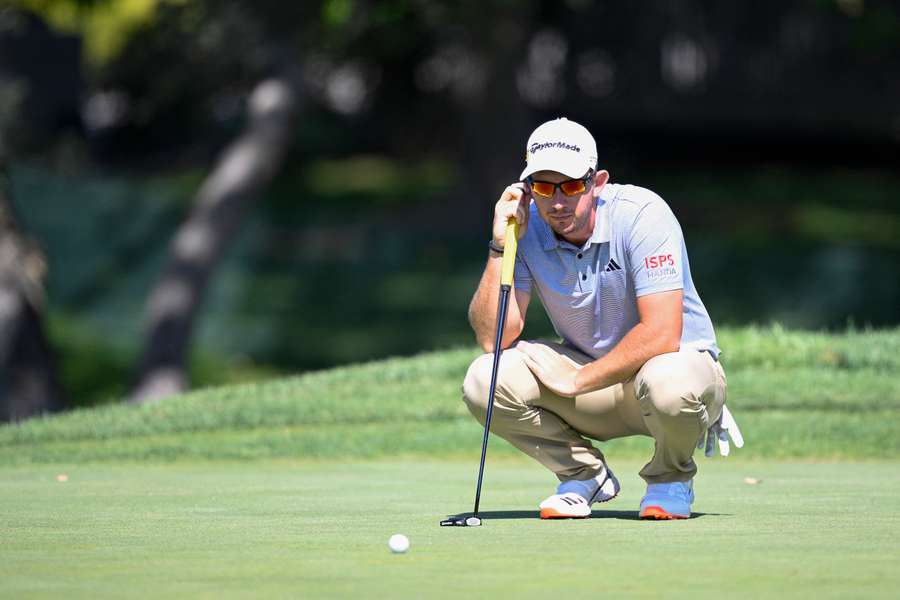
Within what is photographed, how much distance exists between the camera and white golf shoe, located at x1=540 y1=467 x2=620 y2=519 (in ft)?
20.6

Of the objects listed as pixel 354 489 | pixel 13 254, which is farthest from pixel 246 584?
pixel 13 254

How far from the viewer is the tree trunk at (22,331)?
19469 mm

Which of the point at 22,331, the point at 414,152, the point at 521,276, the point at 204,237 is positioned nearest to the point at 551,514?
the point at 521,276

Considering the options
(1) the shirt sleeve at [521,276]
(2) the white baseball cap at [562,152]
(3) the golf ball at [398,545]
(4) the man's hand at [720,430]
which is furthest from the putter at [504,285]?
(3) the golf ball at [398,545]

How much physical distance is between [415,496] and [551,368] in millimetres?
1122

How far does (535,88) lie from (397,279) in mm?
7000

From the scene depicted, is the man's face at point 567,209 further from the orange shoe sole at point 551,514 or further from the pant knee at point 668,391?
the orange shoe sole at point 551,514

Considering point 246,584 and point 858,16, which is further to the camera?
point 858,16

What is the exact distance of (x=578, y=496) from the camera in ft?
21.1

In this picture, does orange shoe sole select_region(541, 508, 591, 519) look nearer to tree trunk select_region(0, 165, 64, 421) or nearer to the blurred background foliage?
tree trunk select_region(0, 165, 64, 421)

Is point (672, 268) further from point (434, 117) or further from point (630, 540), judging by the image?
point (434, 117)

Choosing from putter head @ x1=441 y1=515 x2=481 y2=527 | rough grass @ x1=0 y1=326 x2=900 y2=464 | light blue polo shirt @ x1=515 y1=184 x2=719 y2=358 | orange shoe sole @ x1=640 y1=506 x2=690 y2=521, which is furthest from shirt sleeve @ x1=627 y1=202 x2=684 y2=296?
rough grass @ x1=0 y1=326 x2=900 y2=464

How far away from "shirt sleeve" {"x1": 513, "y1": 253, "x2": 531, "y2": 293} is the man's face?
314 mm

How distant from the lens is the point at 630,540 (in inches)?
214
